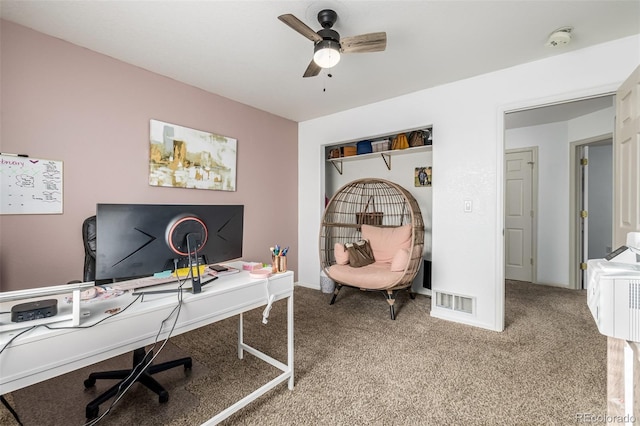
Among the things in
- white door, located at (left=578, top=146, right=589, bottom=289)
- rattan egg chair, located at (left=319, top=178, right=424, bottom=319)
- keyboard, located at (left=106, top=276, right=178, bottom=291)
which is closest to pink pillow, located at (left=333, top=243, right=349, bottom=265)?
rattan egg chair, located at (left=319, top=178, right=424, bottom=319)

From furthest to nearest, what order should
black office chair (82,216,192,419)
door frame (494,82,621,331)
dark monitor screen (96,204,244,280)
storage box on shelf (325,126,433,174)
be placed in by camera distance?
storage box on shelf (325,126,433,174) < door frame (494,82,621,331) < black office chair (82,216,192,419) < dark monitor screen (96,204,244,280)

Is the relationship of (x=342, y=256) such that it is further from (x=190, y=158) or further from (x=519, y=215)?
(x=519, y=215)

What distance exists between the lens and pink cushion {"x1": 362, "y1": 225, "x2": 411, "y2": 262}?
3414 mm

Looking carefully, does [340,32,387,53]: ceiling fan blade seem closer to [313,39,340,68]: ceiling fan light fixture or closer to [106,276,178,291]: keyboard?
[313,39,340,68]: ceiling fan light fixture

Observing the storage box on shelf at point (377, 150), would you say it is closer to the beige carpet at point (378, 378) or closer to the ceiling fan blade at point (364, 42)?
the ceiling fan blade at point (364, 42)

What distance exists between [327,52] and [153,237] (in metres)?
1.47

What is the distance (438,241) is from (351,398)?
6.19 ft

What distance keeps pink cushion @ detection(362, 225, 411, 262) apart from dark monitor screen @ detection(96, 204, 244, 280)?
239cm

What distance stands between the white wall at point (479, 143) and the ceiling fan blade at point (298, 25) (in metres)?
1.75

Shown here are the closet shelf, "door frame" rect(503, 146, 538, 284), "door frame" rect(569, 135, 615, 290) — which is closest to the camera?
the closet shelf

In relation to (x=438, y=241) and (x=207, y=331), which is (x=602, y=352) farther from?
(x=207, y=331)

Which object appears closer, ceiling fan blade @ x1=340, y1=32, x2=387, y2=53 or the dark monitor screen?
the dark monitor screen

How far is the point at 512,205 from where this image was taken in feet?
14.6

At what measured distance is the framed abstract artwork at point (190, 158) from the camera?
8.94 feet
